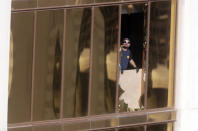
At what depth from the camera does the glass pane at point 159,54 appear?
2619cm

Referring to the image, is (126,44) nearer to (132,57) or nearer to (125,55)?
(125,55)

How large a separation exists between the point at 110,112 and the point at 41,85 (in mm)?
2753

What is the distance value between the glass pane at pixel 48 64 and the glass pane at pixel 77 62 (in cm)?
28

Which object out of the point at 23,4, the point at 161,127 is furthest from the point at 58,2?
the point at 161,127

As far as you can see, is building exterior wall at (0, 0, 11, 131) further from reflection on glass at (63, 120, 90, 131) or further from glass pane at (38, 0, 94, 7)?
reflection on glass at (63, 120, 90, 131)

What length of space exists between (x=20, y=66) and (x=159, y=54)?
207 inches

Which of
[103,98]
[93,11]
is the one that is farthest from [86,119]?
[93,11]

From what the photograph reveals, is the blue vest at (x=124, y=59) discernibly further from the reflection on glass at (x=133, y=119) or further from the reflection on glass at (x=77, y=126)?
the reflection on glass at (x=77, y=126)

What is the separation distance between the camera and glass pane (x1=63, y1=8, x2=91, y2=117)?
24438 millimetres

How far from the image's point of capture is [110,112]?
1005 inches

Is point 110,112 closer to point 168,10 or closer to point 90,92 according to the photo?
point 90,92

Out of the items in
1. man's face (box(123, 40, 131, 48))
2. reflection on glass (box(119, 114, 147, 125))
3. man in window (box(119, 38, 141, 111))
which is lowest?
reflection on glass (box(119, 114, 147, 125))

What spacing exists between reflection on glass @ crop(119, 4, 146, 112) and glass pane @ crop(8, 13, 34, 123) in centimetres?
333

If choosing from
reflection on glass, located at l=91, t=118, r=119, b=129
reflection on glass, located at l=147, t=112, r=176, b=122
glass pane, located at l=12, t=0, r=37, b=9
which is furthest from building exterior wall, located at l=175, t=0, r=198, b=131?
glass pane, located at l=12, t=0, r=37, b=9
